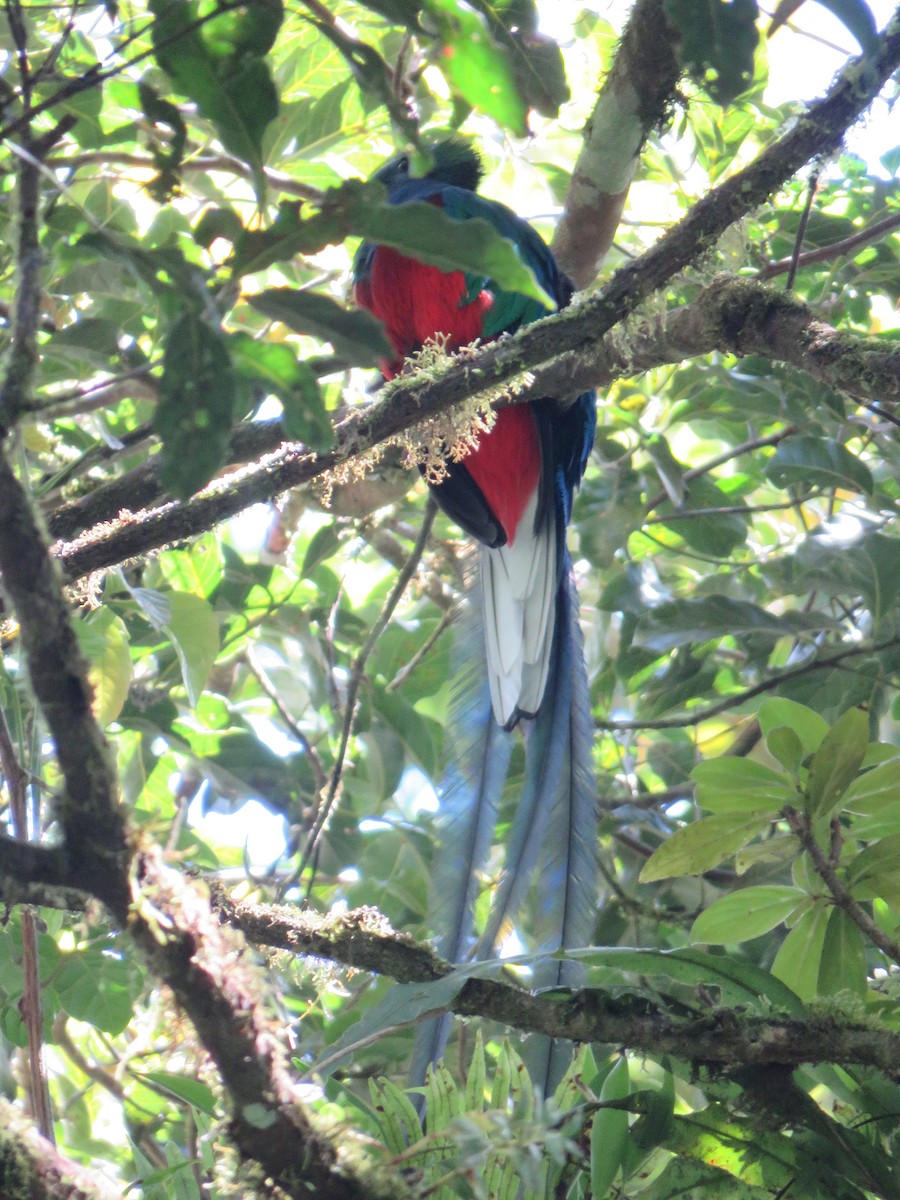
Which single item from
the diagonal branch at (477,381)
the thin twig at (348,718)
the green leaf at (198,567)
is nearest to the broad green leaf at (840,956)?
the diagonal branch at (477,381)

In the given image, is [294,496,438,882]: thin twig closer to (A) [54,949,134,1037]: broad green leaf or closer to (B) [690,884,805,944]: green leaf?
(A) [54,949,134,1037]: broad green leaf

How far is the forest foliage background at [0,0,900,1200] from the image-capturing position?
2.88 ft

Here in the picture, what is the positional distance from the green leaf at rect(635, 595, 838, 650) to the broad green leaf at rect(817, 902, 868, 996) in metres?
0.86

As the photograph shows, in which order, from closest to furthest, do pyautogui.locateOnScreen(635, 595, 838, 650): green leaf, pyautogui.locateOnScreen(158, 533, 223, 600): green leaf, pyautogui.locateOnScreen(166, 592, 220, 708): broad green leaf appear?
pyautogui.locateOnScreen(166, 592, 220, 708): broad green leaf < pyautogui.locateOnScreen(635, 595, 838, 650): green leaf < pyautogui.locateOnScreen(158, 533, 223, 600): green leaf

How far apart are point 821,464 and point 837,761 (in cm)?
100

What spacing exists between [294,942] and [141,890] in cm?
50

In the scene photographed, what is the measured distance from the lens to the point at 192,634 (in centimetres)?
202

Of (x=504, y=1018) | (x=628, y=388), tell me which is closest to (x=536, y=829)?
(x=504, y=1018)

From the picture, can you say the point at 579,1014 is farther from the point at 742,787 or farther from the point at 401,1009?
the point at 742,787

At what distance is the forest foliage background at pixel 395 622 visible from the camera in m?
0.88

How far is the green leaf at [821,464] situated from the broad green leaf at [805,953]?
1069 mm

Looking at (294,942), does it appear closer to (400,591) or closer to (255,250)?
(255,250)

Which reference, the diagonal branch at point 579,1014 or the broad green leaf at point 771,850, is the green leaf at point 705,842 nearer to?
the broad green leaf at point 771,850

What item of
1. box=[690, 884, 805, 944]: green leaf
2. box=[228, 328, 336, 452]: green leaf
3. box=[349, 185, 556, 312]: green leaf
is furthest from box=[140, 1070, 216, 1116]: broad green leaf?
box=[349, 185, 556, 312]: green leaf
